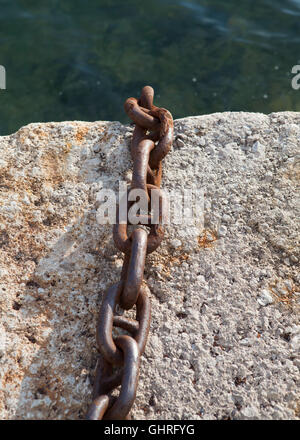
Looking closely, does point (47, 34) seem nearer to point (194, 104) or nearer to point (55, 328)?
point (194, 104)

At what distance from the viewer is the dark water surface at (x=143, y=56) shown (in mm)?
4156

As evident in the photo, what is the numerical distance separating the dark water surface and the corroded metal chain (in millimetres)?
2175

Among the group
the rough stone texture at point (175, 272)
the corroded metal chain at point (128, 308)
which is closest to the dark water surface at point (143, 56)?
the rough stone texture at point (175, 272)

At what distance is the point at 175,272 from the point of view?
2031 mm

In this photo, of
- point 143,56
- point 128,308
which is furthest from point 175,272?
point 143,56

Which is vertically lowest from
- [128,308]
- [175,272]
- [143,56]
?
[128,308]

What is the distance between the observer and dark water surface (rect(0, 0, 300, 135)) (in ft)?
13.6

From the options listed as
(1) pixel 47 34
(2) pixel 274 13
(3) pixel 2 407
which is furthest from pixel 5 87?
(3) pixel 2 407

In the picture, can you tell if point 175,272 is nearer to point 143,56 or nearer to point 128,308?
point 128,308

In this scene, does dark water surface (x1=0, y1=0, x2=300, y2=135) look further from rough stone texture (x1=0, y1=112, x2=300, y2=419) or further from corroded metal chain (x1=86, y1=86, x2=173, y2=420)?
corroded metal chain (x1=86, y1=86, x2=173, y2=420)

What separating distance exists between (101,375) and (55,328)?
0.35 m

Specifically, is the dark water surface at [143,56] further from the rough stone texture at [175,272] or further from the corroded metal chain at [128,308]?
the corroded metal chain at [128,308]

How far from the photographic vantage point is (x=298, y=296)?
6.42 feet

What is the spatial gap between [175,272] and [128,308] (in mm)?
350
